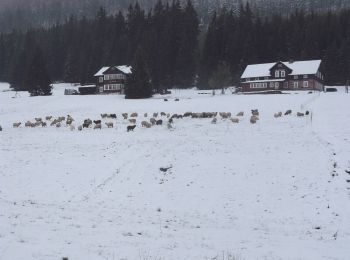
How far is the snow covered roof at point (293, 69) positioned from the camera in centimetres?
8769

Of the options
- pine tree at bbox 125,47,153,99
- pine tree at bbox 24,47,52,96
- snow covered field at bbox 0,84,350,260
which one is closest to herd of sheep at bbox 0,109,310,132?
snow covered field at bbox 0,84,350,260

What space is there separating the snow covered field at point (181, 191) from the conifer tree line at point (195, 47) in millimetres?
56415

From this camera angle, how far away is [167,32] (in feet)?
336

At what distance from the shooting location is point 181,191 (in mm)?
22734

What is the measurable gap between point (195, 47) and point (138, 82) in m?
34.6

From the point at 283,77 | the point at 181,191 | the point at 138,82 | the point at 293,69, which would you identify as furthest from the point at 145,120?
the point at 293,69

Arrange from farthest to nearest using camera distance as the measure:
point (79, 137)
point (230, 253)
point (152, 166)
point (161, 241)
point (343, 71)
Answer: point (343, 71) < point (79, 137) < point (152, 166) < point (161, 241) < point (230, 253)

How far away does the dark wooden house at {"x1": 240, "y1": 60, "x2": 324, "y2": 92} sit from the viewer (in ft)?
287

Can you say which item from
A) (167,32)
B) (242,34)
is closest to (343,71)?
(242,34)

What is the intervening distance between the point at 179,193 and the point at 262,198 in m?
4.33

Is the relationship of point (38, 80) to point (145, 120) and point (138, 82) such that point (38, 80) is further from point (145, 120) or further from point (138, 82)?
point (145, 120)

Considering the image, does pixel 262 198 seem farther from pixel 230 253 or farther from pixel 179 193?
pixel 230 253

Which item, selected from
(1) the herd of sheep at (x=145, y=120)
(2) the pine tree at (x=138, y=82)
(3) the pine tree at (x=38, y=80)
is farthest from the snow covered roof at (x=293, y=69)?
(1) the herd of sheep at (x=145, y=120)

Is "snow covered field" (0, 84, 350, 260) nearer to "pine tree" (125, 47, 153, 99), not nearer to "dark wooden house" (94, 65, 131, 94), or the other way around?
"pine tree" (125, 47, 153, 99)
